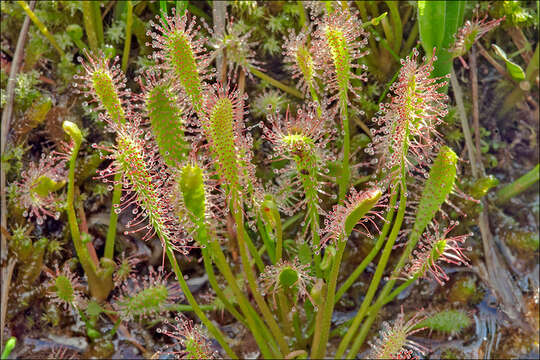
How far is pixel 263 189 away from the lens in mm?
1263

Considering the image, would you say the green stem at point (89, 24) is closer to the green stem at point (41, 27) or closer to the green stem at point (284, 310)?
the green stem at point (41, 27)

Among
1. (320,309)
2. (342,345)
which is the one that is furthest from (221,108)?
(342,345)

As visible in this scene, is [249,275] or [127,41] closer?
[249,275]

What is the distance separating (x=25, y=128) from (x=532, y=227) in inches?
63.6

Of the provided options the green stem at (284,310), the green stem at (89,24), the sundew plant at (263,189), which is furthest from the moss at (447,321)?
the green stem at (89,24)

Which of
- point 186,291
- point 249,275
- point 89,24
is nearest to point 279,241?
point 249,275

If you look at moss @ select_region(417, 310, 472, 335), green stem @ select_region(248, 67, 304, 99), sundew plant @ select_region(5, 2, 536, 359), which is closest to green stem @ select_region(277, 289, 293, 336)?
sundew plant @ select_region(5, 2, 536, 359)

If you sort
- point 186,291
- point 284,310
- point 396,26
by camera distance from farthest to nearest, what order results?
point 396,26 → point 284,310 → point 186,291

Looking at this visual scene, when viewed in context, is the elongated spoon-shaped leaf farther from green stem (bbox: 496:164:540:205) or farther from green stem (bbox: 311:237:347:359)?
green stem (bbox: 496:164:540:205)

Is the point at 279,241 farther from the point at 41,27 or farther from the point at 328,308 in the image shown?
the point at 41,27

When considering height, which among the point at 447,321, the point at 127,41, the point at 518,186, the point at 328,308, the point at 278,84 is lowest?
the point at 447,321

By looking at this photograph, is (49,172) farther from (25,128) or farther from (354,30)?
(354,30)

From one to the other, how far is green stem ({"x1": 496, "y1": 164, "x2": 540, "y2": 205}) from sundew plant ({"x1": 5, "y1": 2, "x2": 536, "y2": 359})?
0.57ft

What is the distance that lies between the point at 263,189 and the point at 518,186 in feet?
2.89
